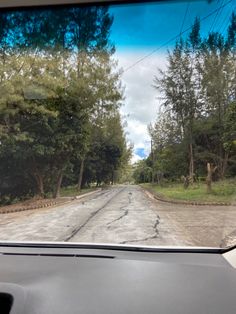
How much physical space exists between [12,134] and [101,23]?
2.78 ft

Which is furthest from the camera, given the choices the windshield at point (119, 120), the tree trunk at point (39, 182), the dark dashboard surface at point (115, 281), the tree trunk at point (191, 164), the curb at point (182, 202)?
the tree trunk at point (39, 182)

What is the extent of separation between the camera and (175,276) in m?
1.78

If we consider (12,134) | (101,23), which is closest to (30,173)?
(12,134)

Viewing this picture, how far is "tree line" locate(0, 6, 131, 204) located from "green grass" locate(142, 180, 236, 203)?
0.34 meters

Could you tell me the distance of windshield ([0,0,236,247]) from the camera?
6.86 ft

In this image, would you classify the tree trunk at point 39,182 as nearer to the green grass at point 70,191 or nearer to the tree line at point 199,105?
the green grass at point 70,191

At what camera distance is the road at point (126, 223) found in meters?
2.16

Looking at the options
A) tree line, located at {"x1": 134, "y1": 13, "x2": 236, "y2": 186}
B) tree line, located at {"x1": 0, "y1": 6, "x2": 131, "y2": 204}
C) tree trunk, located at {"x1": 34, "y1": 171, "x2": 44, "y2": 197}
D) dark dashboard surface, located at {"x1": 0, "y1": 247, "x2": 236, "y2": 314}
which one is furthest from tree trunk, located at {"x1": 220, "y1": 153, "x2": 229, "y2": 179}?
tree trunk, located at {"x1": 34, "y1": 171, "x2": 44, "y2": 197}

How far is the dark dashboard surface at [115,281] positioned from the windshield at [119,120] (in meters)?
0.16

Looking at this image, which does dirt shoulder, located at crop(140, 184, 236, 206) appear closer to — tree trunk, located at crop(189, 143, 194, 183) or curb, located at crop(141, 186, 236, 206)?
curb, located at crop(141, 186, 236, 206)

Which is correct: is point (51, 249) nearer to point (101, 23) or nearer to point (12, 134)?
point (12, 134)

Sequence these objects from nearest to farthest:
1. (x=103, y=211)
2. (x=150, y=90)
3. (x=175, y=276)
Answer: (x=175, y=276)
(x=150, y=90)
(x=103, y=211)

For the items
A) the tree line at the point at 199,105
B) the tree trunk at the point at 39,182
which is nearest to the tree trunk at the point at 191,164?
the tree line at the point at 199,105

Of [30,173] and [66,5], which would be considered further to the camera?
[30,173]
